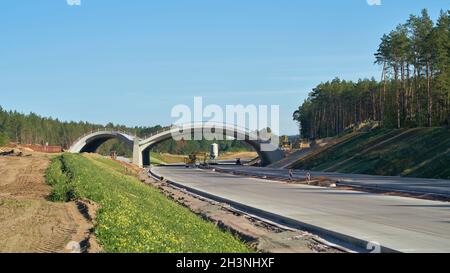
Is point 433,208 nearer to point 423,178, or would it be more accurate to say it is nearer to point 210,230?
point 210,230

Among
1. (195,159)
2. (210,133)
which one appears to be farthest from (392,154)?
(195,159)

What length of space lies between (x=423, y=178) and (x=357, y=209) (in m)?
26.1

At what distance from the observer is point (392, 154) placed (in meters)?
58.2

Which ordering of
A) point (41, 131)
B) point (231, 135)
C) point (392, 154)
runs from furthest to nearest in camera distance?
point (41, 131) < point (231, 135) < point (392, 154)

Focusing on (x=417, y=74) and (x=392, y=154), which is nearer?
(x=392, y=154)

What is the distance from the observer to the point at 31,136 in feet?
551

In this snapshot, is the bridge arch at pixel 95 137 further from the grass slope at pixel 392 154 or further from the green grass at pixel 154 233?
the green grass at pixel 154 233

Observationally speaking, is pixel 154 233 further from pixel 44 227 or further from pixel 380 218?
pixel 380 218

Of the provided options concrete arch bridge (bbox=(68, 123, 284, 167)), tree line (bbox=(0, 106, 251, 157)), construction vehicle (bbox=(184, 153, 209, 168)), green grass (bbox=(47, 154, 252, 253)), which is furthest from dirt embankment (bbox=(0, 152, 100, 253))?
tree line (bbox=(0, 106, 251, 157))

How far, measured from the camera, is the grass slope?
49266 mm

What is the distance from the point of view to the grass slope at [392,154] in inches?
1940

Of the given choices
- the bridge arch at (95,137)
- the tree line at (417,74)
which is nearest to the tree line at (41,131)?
the bridge arch at (95,137)
